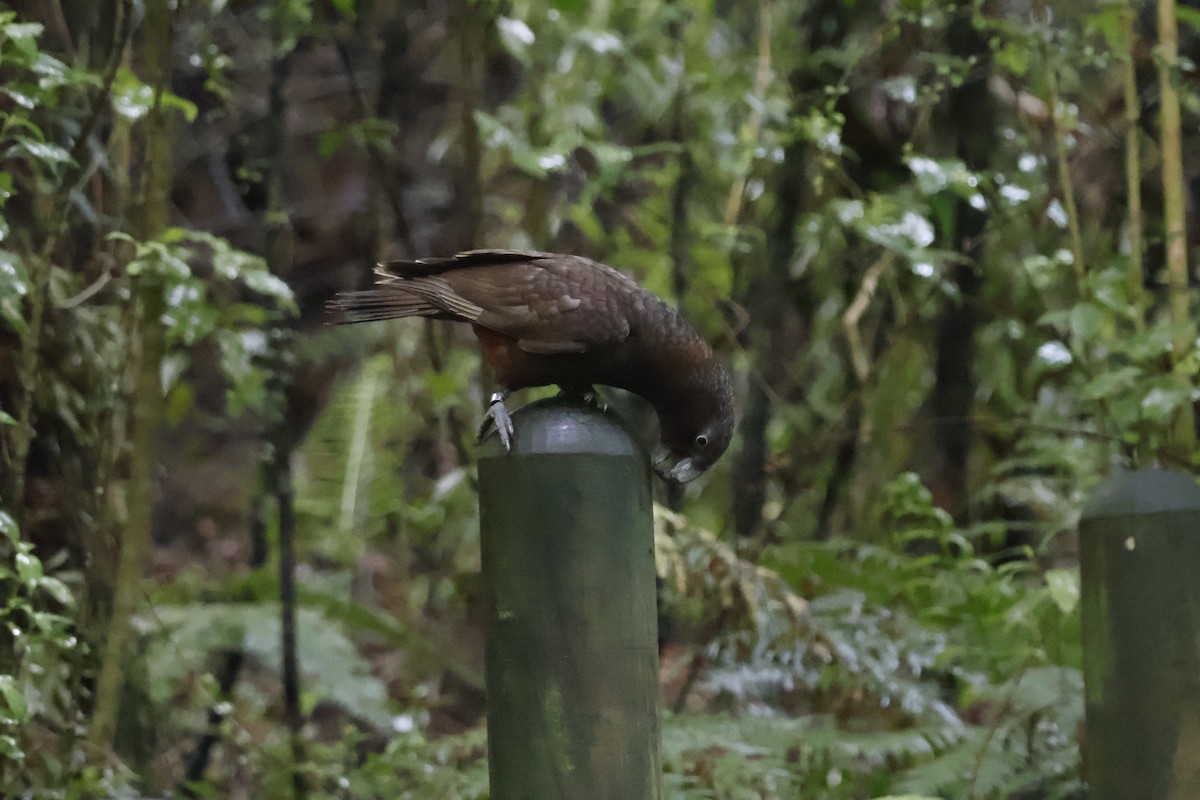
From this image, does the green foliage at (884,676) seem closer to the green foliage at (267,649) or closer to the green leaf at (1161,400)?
the green leaf at (1161,400)

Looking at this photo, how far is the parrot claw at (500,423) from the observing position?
5.55ft

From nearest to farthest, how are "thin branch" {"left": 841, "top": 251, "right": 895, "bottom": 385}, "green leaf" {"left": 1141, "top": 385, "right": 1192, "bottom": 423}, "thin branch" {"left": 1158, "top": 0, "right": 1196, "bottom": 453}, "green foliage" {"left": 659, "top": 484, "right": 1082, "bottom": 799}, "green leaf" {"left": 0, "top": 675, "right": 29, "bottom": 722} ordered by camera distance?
"green leaf" {"left": 0, "top": 675, "right": 29, "bottom": 722}, "green leaf" {"left": 1141, "top": 385, "right": 1192, "bottom": 423}, "green foliage" {"left": 659, "top": 484, "right": 1082, "bottom": 799}, "thin branch" {"left": 1158, "top": 0, "right": 1196, "bottom": 453}, "thin branch" {"left": 841, "top": 251, "right": 895, "bottom": 385}

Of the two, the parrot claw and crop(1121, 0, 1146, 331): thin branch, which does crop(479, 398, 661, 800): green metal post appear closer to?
Answer: the parrot claw

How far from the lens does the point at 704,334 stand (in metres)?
4.25

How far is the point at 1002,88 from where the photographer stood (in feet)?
13.7

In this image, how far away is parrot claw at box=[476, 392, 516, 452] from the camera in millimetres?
1691

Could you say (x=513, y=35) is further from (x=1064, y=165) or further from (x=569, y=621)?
(x=569, y=621)

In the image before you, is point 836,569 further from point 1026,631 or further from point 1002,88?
point 1002,88

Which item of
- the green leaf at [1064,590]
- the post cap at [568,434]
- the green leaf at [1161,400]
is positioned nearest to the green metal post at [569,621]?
the post cap at [568,434]

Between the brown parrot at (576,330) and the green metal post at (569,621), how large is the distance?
16 cm

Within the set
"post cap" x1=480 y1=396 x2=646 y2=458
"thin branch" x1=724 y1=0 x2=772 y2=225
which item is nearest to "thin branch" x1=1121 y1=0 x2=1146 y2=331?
"thin branch" x1=724 y1=0 x2=772 y2=225

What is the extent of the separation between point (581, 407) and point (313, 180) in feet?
16.2

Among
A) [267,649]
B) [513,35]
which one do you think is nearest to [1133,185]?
[513,35]

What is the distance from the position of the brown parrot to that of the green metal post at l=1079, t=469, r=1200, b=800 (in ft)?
2.41
